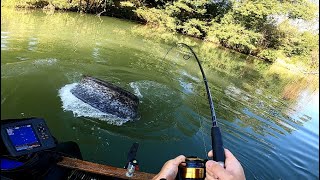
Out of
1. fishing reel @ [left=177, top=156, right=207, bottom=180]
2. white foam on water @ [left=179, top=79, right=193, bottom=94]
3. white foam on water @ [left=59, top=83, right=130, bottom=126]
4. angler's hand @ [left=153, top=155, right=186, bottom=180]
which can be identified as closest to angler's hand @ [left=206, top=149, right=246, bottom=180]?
fishing reel @ [left=177, top=156, right=207, bottom=180]

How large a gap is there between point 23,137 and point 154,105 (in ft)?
18.8

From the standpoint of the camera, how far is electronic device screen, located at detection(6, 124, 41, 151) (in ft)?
9.08

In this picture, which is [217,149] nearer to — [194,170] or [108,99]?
A: [194,170]

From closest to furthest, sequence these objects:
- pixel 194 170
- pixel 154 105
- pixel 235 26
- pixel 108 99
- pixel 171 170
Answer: pixel 194 170 → pixel 171 170 → pixel 108 99 → pixel 154 105 → pixel 235 26

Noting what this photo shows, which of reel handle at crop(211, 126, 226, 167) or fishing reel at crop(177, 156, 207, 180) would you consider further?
fishing reel at crop(177, 156, 207, 180)

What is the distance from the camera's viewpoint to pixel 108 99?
7434 mm

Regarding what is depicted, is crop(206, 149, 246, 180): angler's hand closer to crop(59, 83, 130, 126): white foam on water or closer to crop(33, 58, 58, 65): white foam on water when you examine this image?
crop(59, 83, 130, 126): white foam on water

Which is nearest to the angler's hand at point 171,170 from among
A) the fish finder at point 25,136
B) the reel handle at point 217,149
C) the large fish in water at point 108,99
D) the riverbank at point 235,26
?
the reel handle at point 217,149

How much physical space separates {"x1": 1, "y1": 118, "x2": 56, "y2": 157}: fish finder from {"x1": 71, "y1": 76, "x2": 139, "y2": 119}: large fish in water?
13.8ft

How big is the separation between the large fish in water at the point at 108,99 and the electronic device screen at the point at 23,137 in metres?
4.31

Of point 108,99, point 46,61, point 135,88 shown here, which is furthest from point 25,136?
point 46,61

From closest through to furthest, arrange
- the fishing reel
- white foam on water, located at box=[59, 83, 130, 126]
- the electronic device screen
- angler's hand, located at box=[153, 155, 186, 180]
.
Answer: the fishing reel, angler's hand, located at box=[153, 155, 186, 180], the electronic device screen, white foam on water, located at box=[59, 83, 130, 126]

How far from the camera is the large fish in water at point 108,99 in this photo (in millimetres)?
7305

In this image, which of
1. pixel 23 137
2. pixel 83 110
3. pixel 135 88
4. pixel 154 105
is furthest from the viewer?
pixel 135 88
